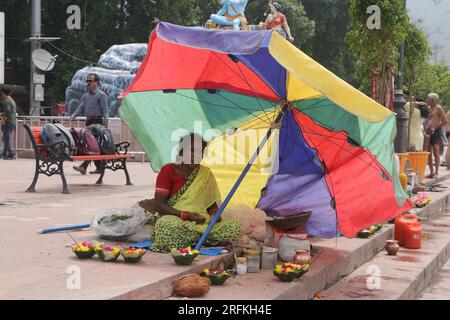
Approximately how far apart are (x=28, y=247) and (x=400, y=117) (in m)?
7.93

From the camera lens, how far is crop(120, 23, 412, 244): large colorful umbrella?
15.4 feet

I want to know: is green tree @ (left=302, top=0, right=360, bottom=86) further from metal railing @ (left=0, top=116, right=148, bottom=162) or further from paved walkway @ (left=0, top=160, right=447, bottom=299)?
paved walkway @ (left=0, top=160, right=447, bottom=299)

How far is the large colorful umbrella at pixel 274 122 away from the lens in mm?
4707

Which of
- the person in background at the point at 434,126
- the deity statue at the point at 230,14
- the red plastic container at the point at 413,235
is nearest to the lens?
the red plastic container at the point at 413,235

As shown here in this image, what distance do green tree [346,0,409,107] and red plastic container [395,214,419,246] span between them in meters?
4.33

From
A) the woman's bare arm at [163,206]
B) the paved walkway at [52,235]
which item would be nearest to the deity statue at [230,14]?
the paved walkway at [52,235]

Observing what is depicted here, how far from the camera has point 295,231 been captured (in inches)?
218

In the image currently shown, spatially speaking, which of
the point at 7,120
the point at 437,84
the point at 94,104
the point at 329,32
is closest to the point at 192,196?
the point at 94,104

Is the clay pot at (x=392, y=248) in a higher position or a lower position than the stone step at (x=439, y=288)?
higher

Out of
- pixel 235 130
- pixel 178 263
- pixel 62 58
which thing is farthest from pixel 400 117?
pixel 62 58

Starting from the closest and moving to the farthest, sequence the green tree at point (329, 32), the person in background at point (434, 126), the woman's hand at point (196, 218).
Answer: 1. the woman's hand at point (196, 218)
2. the person in background at point (434, 126)
3. the green tree at point (329, 32)

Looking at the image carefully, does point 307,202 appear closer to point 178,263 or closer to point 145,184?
point 178,263

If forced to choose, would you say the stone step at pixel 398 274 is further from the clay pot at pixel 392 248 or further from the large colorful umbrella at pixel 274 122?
the large colorful umbrella at pixel 274 122

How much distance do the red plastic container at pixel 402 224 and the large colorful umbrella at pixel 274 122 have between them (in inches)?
70.4
